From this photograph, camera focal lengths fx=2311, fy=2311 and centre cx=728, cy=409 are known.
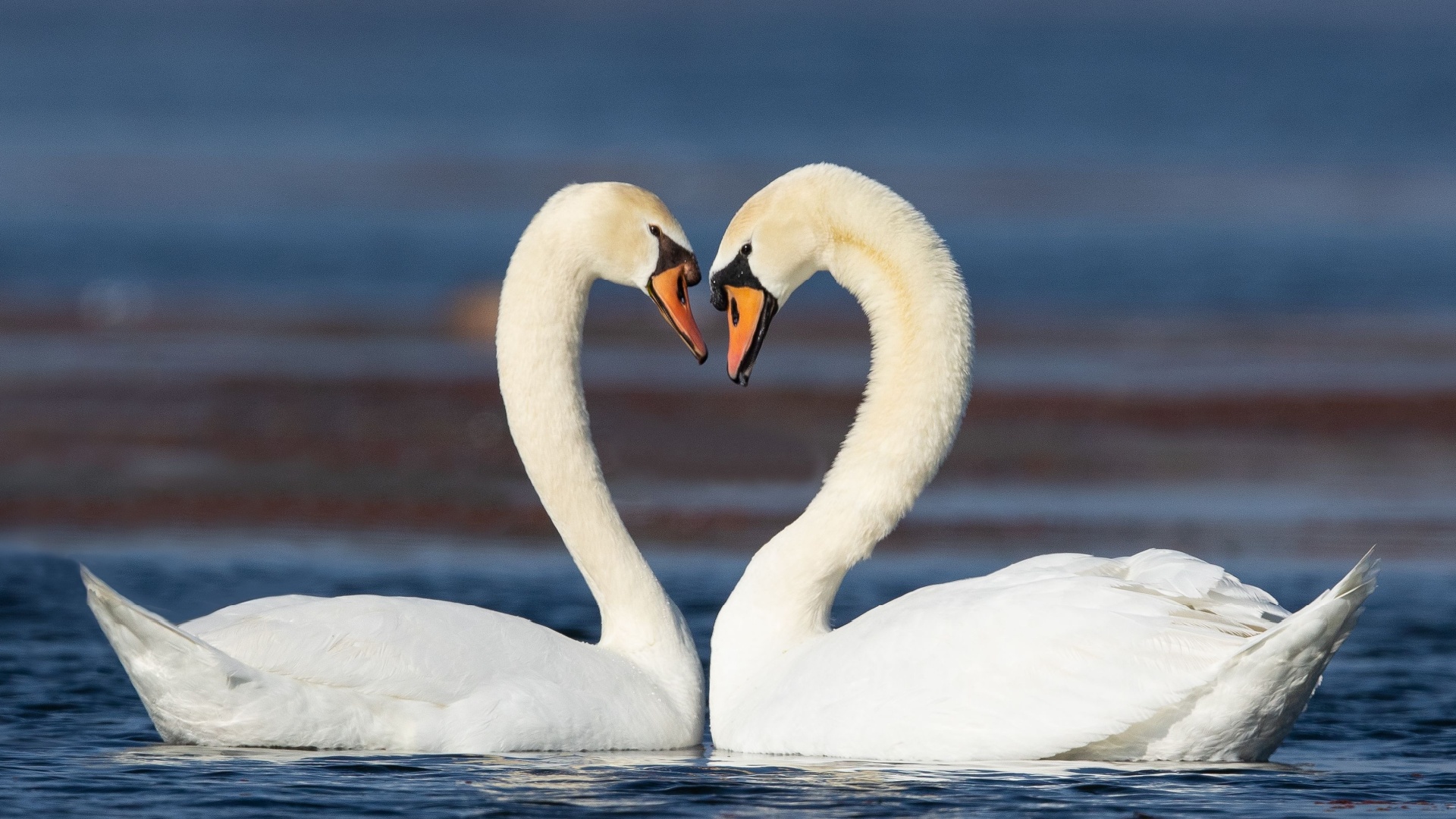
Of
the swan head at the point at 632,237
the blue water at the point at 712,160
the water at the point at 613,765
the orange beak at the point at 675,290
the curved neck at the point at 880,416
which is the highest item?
the blue water at the point at 712,160

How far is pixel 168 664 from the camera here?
8.16 metres

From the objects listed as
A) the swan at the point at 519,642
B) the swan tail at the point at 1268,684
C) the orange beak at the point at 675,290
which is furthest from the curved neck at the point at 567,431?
the swan tail at the point at 1268,684

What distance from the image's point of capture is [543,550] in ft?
45.8

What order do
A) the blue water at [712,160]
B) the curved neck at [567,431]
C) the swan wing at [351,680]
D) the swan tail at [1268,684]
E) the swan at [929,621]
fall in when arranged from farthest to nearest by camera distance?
the blue water at [712,160] → the curved neck at [567,431] → the swan wing at [351,680] → the swan at [929,621] → the swan tail at [1268,684]

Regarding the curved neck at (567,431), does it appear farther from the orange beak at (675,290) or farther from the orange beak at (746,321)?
the orange beak at (746,321)

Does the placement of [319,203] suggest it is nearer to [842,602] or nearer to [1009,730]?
[842,602]

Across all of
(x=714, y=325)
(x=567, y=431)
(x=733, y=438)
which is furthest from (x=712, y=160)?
(x=567, y=431)

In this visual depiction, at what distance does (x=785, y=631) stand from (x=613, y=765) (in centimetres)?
104

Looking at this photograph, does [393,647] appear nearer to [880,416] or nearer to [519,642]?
[519,642]

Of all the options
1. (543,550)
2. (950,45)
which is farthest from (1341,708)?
(950,45)

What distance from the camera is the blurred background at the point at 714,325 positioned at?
1558 cm

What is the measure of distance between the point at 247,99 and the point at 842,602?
220 ft

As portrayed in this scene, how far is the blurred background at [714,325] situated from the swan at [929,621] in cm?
468

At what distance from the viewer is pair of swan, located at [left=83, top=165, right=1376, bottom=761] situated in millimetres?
7754
